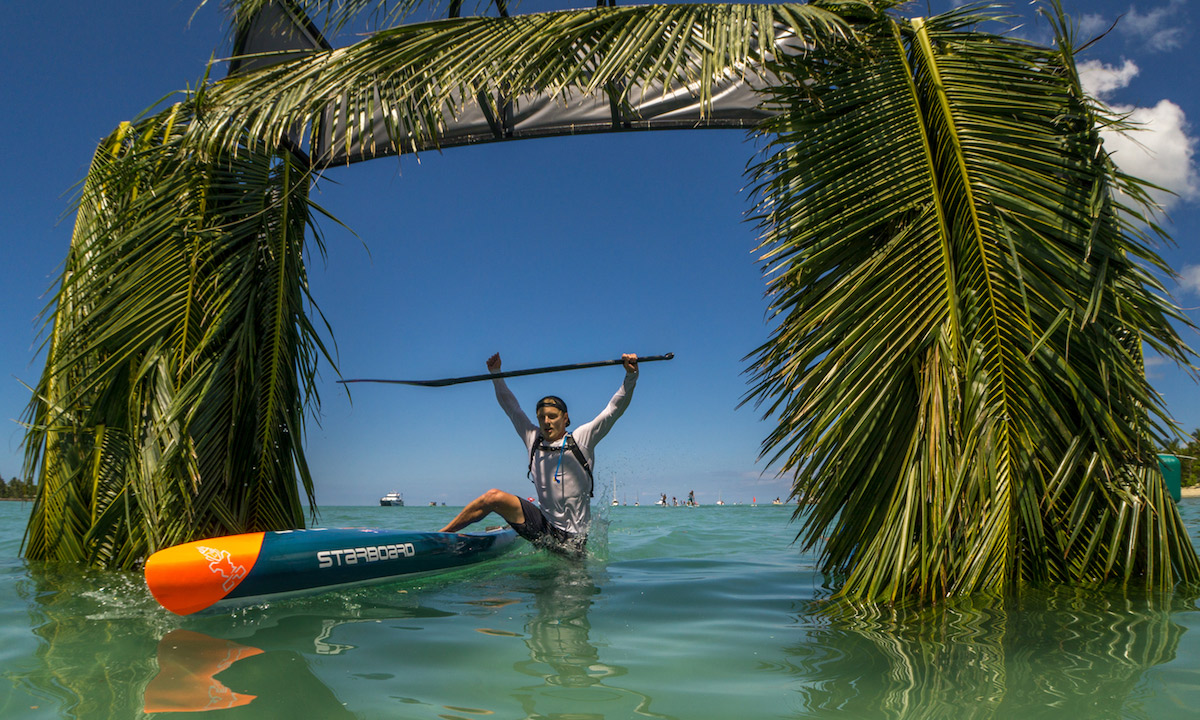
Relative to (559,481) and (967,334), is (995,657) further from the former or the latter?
(559,481)

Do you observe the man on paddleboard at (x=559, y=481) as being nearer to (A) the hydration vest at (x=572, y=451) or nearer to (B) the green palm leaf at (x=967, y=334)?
(A) the hydration vest at (x=572, y=451)

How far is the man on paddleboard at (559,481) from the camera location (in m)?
5.96

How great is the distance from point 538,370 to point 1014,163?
3762mm

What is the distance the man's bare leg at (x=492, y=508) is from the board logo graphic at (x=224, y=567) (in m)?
2.01

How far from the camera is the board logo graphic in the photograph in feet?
12.2

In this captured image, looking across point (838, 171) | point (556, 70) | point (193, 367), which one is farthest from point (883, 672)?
point (193, 367)

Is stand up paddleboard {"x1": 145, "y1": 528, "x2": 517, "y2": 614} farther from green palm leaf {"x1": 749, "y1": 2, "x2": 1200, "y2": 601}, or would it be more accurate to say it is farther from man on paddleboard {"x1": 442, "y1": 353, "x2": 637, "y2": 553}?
green palm leaf {"x1": 749, "y1": 2, "x2": 1200, "y2": 601}

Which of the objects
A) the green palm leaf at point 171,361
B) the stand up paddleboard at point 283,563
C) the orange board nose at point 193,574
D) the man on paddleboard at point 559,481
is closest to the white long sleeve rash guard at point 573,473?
the man on paddleboard at point 559,481

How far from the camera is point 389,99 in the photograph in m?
4.31

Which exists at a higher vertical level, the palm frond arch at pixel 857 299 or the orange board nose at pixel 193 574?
the palm frond arch at pixel 857 299

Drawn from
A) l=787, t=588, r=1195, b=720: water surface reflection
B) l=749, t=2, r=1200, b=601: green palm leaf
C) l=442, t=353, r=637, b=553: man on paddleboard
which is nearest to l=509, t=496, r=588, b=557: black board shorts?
l=442, t=353, r=637, b=553: man on paddleboard

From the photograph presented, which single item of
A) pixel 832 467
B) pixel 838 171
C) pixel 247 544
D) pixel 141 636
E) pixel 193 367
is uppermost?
pixel 838 171

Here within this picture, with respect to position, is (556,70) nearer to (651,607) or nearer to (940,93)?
(940,93)

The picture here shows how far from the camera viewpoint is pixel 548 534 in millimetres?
6066
